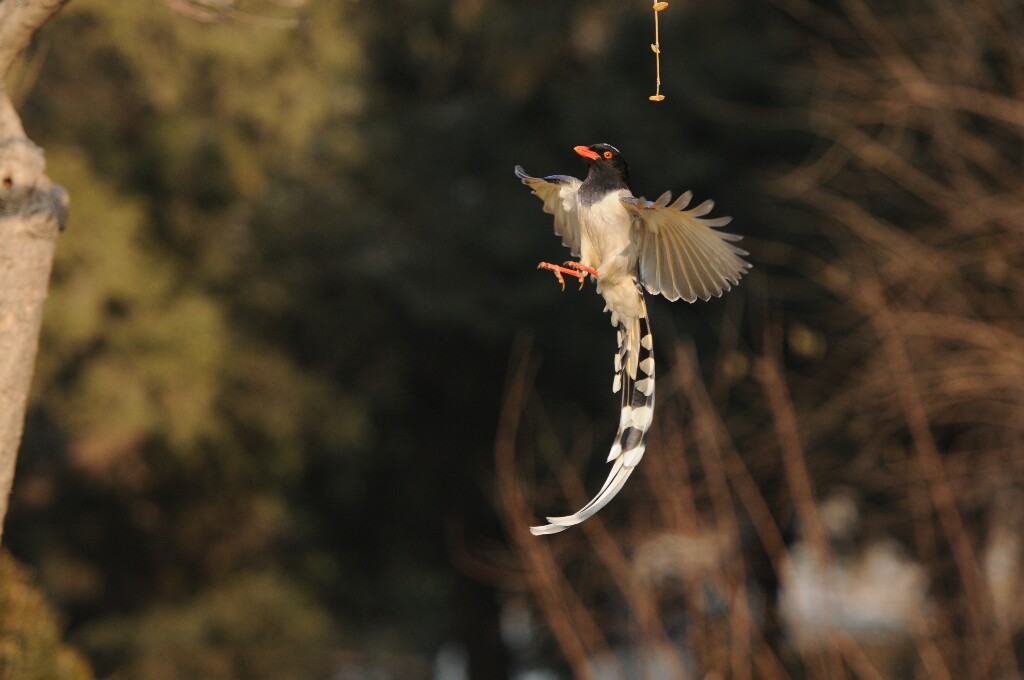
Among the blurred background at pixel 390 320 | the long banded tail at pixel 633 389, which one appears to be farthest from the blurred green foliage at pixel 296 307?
the long banded tail at pixel 633 389

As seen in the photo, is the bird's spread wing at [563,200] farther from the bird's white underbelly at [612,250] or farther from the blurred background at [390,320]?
the blurred background at [390,320]

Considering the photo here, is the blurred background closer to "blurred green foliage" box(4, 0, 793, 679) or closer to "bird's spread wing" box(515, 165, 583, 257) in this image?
"blurred green foliage" box(4, 0, 793, 679)

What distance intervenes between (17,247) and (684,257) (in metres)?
0.92

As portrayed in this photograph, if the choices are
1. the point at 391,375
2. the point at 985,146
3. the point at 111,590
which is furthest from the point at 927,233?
the point at 111,590

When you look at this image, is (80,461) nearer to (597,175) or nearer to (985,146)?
(985,146)

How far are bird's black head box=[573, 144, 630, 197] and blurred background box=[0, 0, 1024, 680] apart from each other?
4302 mm

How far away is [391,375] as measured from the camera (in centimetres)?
727

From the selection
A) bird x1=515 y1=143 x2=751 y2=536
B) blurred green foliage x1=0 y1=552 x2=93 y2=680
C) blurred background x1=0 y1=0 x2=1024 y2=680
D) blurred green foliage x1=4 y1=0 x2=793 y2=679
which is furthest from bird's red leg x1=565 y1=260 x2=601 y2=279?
blurred green foliage x1=4 y1=0 x2=793 y2=679

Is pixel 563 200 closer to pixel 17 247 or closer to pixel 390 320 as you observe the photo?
pixel 17 247

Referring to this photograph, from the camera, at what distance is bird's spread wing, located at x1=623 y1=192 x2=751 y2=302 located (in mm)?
975

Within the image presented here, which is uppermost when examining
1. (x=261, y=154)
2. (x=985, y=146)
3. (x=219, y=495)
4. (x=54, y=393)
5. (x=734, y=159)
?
(x=985, y=146)

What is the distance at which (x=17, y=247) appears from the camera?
155cm

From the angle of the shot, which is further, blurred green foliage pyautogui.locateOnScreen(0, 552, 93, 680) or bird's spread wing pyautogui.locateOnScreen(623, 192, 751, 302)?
blurred green foliage pyautogui.locateOnScreen(0, 552, 93, 680)

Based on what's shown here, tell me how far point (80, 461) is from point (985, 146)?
5184 mm
